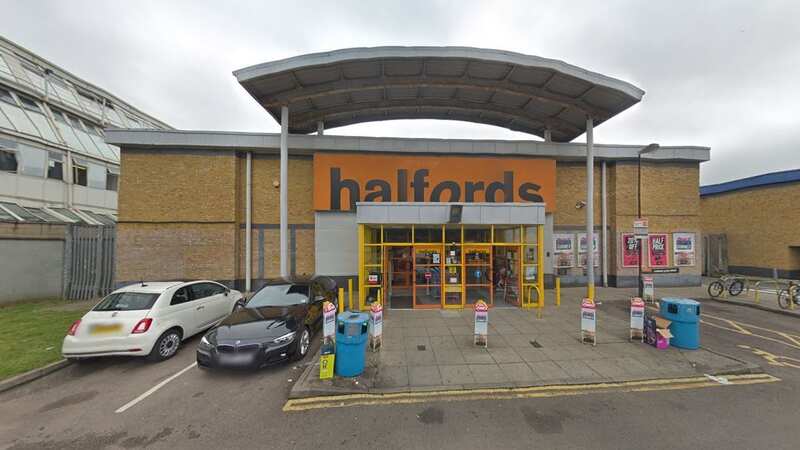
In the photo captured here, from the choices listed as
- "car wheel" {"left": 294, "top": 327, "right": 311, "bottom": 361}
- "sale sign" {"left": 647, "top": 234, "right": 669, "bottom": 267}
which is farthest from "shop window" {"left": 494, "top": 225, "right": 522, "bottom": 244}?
"sale sign" {"left": 647, "top": 234, "right": 669, "bottom": 267}

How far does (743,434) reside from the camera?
3.39 m

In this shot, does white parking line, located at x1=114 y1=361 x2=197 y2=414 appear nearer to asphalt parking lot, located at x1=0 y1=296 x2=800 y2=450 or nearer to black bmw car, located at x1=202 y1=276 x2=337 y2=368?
asphalt parking lot, located at x1=0 y1=296 x2=800 y2=450

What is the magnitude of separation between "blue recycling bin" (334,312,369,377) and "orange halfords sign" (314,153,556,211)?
7.98 meters

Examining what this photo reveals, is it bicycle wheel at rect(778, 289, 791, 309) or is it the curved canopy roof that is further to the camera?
the curved canopy roof

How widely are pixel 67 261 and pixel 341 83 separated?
13101 millimetres

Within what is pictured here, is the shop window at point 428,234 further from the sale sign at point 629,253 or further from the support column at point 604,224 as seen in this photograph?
the sale sign at point 629,253

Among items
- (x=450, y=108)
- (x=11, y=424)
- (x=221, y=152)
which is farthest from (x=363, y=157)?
(x=11, y=424)

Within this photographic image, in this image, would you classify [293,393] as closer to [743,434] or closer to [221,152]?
[743,434]

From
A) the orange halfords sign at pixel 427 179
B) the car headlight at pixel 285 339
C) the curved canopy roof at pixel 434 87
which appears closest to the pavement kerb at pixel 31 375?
the car headlight at pixel 285 339

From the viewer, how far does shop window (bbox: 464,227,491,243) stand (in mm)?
10359

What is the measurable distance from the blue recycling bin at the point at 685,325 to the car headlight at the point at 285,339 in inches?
314

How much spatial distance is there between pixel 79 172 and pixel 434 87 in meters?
23.8

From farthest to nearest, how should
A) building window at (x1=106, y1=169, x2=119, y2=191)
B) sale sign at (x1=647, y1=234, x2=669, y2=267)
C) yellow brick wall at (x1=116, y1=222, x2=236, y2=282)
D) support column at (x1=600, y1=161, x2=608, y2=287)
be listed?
1. building window at (x1=106, y1=169, x2=119, y2=191)
2. support column at (x1=600, y1=161, x2=608, y2=287)
3. sale sign at (x1=647, y1=234, x2=669, y2=267)
4. yellow brick wall at (x1=116, y1=222, x2=236, y2=282)

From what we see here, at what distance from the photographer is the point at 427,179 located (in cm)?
1259
